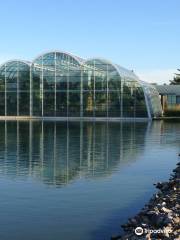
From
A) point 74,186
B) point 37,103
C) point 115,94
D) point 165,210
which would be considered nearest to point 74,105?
point 37,103

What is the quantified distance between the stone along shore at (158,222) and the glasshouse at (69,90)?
4980 cm

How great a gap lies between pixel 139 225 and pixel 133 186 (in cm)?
550

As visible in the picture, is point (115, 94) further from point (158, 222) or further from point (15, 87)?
point (158, 222)

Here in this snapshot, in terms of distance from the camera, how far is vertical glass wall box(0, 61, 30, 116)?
210 feet

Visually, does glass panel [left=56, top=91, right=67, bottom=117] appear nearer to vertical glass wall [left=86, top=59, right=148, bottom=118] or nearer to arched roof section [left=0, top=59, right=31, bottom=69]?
vertical glass wall [left=86, top=59, right=148, bottom=118]

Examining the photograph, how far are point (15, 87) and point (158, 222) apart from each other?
56271 mm

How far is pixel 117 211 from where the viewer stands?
11953mm

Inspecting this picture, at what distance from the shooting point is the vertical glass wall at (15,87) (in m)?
64.1

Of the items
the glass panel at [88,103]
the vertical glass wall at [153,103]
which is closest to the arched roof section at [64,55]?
the glass panel at [88,103]

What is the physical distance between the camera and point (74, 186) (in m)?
15.0

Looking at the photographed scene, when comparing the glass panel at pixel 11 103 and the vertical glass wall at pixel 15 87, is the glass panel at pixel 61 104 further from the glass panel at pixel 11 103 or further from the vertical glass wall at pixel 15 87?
the glass panel at pixel 11 103

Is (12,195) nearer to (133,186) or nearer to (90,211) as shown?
(90,211)

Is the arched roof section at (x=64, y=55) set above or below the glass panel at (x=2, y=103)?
above

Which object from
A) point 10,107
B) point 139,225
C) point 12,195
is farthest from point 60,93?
point 139,225
